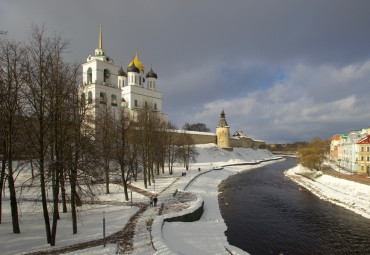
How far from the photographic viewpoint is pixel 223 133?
268 ft

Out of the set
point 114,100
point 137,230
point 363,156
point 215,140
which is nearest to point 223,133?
point 215,140

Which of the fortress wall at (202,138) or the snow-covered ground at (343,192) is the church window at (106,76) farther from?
the snow-covered ground at (343,192)

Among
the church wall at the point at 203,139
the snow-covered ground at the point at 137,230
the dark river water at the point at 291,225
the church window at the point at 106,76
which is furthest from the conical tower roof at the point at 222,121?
the snow-covered ground at the point at 137,230

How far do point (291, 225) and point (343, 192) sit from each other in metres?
14.2

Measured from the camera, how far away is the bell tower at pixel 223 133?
265 ft

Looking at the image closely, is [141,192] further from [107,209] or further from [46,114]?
[46,114]

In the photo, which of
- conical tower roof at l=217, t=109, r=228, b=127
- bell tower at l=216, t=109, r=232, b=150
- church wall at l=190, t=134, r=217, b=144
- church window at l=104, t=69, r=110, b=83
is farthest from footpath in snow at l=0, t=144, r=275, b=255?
conical tower roof at l=217, t=109, r=228, b=127

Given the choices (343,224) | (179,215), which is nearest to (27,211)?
(179,215)

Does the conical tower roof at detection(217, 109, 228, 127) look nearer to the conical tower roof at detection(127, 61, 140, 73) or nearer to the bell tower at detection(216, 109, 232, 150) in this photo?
the bell tower at detection(216, 109, 232, 150)

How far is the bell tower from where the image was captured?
80625mm

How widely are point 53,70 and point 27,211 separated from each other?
10909mm

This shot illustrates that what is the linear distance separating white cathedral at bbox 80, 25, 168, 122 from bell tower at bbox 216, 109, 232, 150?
85.1 feet

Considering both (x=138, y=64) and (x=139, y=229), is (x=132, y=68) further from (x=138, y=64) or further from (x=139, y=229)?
(x=139, y=229)

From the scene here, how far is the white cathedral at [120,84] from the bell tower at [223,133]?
25.9 meters
